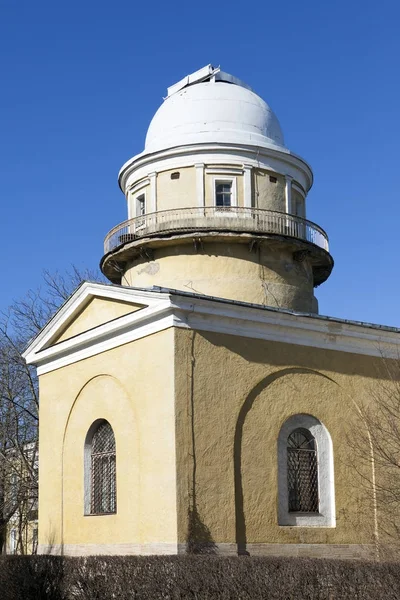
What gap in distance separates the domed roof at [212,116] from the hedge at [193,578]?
12.2 metres

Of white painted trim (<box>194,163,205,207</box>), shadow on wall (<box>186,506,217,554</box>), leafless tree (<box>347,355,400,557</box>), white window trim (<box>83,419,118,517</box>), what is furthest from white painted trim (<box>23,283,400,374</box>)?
white painted trim (<box>194,163,205,207</box>)

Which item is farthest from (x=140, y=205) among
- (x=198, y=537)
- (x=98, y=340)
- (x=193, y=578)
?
(x=193, y=578)

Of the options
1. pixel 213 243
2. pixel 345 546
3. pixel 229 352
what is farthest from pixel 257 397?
pixel 213 243

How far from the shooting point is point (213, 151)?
77.7 feet

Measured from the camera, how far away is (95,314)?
1988 cm

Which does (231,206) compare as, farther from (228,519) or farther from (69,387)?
(228,519)

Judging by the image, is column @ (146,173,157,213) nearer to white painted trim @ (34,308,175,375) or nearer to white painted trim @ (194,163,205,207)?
white painted trim @ (194,163,205,207)

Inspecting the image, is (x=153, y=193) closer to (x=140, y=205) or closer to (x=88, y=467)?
(x=140, y=205)

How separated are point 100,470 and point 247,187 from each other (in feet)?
28.2

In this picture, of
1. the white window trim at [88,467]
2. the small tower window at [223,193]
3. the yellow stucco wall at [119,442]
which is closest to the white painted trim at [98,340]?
the yellow stucco wall at [119,442]

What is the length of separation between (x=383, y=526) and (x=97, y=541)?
6.05 m

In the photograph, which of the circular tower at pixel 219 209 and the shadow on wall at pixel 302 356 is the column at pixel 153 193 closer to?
the circular tower at pixel 219 209

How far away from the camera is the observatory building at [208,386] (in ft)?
55.9

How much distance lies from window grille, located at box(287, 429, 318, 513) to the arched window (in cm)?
367
